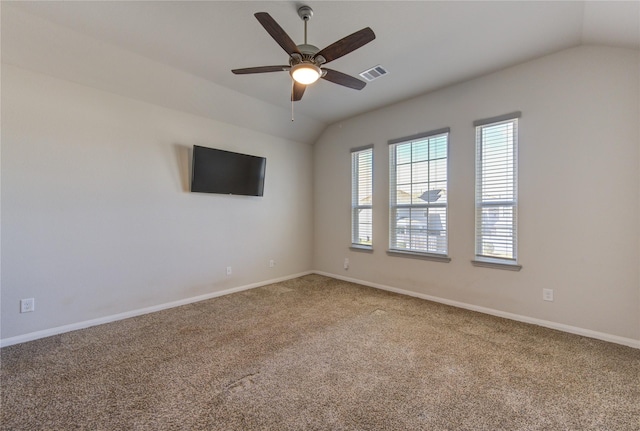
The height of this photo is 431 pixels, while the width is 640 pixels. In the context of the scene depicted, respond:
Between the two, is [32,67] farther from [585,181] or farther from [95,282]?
[585,181]

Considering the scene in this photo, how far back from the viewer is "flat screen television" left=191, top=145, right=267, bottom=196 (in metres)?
3.75

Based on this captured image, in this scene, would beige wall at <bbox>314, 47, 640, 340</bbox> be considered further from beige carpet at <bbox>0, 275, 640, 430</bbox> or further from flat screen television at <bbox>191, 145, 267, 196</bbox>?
flat screen television at <bbox>191, 145, 267, 196</bbox>

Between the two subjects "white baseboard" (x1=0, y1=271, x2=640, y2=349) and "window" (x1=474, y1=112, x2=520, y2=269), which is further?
"window" (x1=474, y1=112, x2=520, y2=269)

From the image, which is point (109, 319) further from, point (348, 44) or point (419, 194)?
point (419, 194)

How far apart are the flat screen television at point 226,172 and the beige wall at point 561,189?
2581 millimetres

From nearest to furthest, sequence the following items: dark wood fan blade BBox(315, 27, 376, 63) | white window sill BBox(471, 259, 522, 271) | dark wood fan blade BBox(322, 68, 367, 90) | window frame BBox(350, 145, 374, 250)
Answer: dark wood fan blade BBox(315, 27, 376, 63)
dark wood fan blade BBox(322, 68, 367, 90)
white window sill BBox(471, 259, 522, 271)
window frame BBox(350, 145, 374, 250)

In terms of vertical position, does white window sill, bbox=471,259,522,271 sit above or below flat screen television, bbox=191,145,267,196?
below

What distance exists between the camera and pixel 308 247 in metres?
5.43

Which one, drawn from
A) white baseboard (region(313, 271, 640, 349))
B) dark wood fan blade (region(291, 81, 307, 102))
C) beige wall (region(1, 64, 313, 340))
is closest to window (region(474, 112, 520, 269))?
white baseboard (region(313, 271, 640, 349))

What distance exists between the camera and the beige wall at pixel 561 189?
8.39 feet

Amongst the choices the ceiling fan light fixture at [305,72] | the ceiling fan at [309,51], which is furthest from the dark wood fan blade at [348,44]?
the ceiling fan light fixture at [305,72]

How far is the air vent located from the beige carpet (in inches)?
113

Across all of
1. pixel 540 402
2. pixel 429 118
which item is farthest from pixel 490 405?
pixel 429 118

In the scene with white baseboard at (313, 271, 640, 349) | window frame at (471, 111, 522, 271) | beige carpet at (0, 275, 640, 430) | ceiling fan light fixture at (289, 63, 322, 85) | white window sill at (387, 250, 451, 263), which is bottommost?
beige carpet at (0, 275, 640, 430)
